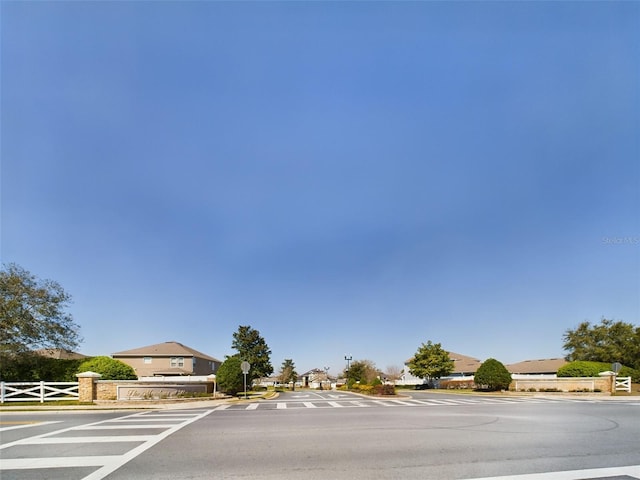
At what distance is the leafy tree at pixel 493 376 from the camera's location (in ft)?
127

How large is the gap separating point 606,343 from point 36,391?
190 ft

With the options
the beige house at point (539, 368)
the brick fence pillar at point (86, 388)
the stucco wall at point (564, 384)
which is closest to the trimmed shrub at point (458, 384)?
the beige house at point (539, 368)

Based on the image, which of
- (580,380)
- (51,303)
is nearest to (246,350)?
(51,303)

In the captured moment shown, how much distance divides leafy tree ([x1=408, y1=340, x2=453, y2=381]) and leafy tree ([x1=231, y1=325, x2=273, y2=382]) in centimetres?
2081

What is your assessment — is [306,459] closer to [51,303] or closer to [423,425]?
[423,425]

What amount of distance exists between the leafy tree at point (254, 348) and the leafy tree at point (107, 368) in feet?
107

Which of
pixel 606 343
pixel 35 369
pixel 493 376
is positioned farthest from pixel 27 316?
pixel 606 343

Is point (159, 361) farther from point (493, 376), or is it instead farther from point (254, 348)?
point (493, 376)

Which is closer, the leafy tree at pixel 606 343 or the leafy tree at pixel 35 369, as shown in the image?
the leafy tree at pixel 35 369

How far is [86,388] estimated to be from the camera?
2477 centimetres

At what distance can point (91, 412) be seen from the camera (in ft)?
67.4

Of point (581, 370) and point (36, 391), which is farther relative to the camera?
point (581, 370)

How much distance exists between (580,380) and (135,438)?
119 feet

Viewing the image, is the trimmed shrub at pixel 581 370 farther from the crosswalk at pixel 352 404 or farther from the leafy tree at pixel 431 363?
the leafy tree at pixel 431 363
